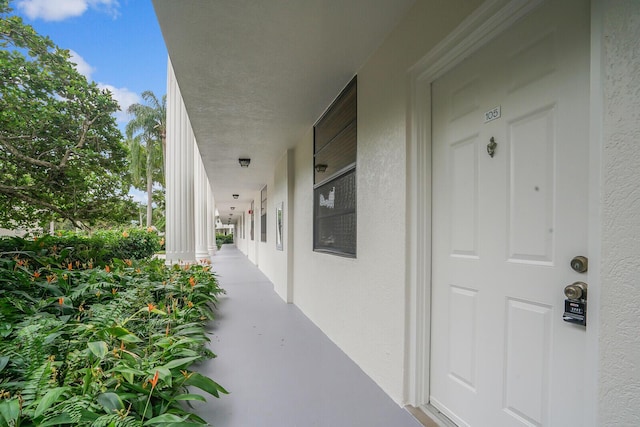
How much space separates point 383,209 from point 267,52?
5.06 ft

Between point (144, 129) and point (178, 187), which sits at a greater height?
point (144, 129)

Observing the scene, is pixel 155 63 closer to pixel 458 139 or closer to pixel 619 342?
pixel 458 139

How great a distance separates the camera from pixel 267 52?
95.5 inches

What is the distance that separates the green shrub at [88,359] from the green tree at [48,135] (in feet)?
6.54

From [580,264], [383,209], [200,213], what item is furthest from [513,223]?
[200,213]

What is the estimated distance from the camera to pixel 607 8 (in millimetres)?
971

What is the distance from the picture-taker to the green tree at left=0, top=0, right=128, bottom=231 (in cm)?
434

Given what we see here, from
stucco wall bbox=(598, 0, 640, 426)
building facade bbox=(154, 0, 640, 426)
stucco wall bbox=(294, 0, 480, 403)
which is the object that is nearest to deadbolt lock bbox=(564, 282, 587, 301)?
building facade bbox=(154, 0, 640, 426)

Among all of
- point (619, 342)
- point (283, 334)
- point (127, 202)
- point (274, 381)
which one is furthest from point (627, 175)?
point (127, 202)

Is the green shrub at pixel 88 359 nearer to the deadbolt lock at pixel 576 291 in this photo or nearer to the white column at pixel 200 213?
the deadbolt lock at pixel 576 291

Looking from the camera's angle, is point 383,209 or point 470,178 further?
point 383,209

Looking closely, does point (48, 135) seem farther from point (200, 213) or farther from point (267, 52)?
point (200, 213)

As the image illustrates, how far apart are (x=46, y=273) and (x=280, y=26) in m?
3.85

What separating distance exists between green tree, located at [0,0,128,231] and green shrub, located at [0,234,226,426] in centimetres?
199
